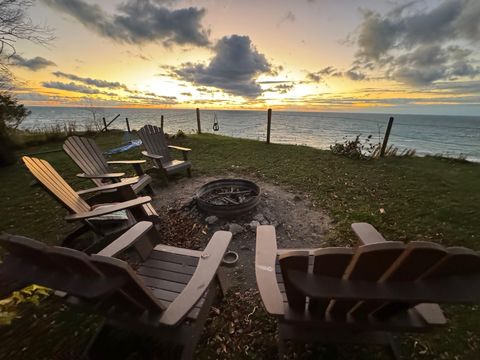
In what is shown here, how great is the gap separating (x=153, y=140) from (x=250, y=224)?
128 inches

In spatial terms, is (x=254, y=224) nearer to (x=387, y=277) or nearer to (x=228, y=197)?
(x=228, y=197)

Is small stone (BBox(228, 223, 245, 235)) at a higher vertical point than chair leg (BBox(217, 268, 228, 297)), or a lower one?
lower

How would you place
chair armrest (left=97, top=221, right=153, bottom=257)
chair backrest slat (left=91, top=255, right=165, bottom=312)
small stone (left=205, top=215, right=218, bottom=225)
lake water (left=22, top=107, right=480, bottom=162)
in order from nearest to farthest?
1. chair backrest slat (left=91, top=255, right=165, bottom=312)
2. chair armrest (left=97, top=221, right=153, bottom=257)
3. small stone (left=205, top=215, right=218, bottom=225)
4. lake water (left=22, top=107, right=480, bottom=162)

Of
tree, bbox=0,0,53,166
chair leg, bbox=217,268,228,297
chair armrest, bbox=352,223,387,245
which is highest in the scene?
tree, bbox=0,0,53,166

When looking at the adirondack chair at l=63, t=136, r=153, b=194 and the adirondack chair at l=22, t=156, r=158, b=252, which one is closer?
the adirondack chair at l=22, t=156, r=158, b=252

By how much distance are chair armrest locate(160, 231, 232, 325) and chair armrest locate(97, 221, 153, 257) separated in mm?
601

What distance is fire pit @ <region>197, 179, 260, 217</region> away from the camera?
10.6 feet

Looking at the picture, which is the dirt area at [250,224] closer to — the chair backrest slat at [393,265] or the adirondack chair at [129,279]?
the adirondack chair at [129,279]

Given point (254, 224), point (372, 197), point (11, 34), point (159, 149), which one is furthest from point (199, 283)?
point (11, 34)

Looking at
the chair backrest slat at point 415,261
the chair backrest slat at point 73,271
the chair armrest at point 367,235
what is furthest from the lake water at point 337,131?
the chair backrest slat at point 73,271

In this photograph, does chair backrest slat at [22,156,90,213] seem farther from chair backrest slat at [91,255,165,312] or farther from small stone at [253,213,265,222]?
small stone at [253,213,265,222]

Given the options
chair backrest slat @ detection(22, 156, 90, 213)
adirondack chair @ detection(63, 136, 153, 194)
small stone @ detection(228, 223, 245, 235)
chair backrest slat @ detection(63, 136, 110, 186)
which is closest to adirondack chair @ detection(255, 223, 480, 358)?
small stone @ detection(228, 223, 245, 235)

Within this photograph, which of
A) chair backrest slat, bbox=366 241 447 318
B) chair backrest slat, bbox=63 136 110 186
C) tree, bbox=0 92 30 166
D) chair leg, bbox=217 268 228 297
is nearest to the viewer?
chair backrest slat, bbox=366 241 447 318

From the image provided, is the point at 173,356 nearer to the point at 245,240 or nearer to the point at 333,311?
the point at 333,311
